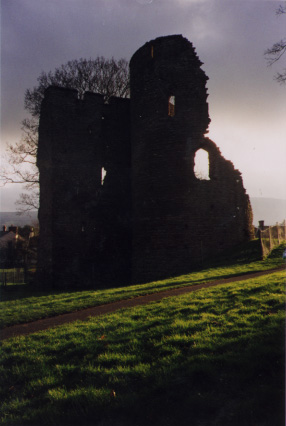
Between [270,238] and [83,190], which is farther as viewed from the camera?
[83,190]

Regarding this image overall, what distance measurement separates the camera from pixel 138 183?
1691 centimetres

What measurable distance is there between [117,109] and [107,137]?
5.48 ft

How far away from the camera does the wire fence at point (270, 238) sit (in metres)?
14.5

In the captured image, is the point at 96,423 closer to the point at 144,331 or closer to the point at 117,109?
the point at 144,331

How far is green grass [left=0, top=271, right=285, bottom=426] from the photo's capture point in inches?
138

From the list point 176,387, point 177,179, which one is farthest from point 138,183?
point 176,387

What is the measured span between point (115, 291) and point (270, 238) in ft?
25.0

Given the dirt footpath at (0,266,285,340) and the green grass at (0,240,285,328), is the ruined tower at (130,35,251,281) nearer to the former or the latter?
the green grass at (0,240,285,328)

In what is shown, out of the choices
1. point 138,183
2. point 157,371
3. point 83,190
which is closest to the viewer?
point 157,371

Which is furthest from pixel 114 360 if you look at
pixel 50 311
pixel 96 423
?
pixel 50 311

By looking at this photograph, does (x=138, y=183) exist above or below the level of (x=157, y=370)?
above

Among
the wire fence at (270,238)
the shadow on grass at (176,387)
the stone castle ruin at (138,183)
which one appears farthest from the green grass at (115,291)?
the shadow on grass at (176,387)

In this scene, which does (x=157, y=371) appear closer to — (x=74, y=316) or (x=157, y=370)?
(x=157, y=370)

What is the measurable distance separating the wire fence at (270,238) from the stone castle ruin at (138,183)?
1.24m
